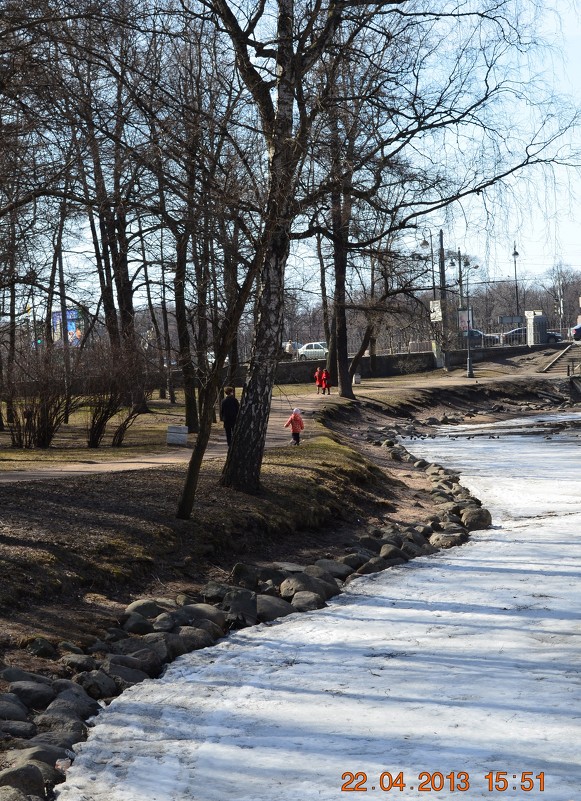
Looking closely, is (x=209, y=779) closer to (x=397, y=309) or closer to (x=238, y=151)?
(x=238, y=151)

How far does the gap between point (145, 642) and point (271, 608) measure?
2.00 m

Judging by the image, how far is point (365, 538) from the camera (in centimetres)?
1509

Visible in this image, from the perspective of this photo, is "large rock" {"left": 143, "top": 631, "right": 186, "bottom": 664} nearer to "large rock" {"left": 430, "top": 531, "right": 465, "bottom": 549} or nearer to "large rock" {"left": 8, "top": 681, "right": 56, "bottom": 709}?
"large rock" {"left": 8, "top": 681, "right": 56, "bottom": 709}

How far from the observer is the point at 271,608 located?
35.4 ft

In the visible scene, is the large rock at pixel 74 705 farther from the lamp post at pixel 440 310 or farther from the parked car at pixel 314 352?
the parked car at pixel 314 352


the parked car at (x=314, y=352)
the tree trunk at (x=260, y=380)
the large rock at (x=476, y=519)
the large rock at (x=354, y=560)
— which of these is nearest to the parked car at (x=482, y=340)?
the parked car at (x=314, y=352)

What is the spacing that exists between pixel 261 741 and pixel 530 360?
218ft

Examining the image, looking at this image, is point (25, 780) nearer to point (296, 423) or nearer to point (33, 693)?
point (33, 693)

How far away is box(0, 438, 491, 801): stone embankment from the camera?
651 centimetres

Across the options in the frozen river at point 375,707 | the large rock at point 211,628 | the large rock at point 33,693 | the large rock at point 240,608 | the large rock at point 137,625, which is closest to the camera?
the frozen river at point 375,707

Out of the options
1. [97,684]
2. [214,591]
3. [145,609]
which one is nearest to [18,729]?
[97,684]

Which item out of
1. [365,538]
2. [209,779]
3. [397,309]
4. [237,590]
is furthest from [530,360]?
[209,779]

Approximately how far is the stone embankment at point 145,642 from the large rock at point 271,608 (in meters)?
0.01

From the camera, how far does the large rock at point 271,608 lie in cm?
1069
